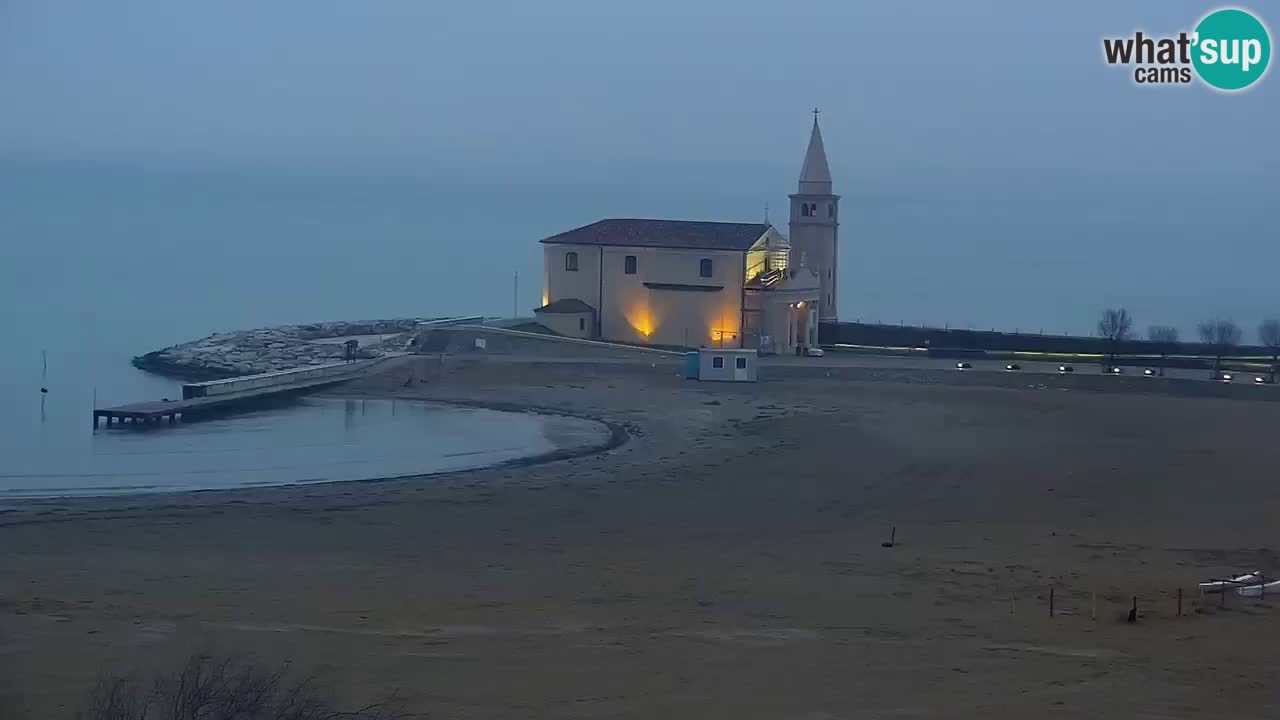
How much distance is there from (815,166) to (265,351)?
45.9 ft

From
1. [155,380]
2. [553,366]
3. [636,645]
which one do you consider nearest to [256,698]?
[636,645]

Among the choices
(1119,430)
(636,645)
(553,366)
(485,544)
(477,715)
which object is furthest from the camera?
(553,366)

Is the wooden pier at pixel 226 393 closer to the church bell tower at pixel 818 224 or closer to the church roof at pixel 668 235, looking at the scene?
the church roof at pixel 668 235

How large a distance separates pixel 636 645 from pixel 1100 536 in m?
7.02

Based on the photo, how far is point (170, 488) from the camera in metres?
20.2

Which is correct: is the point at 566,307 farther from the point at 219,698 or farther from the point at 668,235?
the point at 219,698

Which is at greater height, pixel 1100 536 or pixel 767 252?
pixel 767 252

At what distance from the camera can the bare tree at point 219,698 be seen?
927 centimetres

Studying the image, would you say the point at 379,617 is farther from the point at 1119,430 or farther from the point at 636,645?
the point at 1119,430

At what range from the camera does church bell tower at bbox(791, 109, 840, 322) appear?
40.8 metres

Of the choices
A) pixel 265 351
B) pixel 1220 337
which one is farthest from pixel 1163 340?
pixel 265 351

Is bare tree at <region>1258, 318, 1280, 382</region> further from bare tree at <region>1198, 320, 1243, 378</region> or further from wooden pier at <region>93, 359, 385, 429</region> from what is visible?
wooden pier at <region>93, 359, 385, 429</region>

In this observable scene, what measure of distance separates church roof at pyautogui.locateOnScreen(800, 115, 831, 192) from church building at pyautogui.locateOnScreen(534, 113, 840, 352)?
2078mm

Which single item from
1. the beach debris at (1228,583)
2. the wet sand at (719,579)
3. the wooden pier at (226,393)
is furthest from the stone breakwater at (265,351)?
the beach debris at (1228,583)
